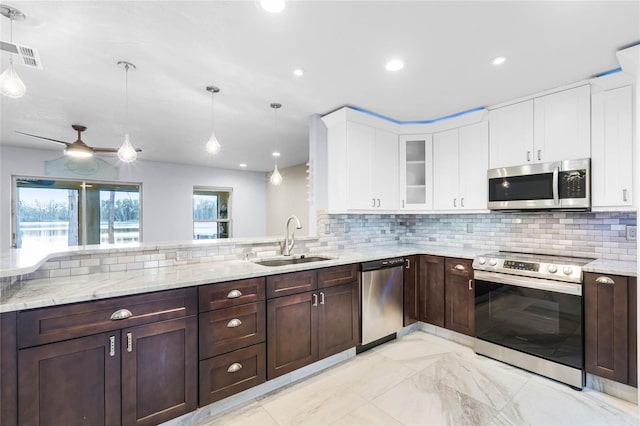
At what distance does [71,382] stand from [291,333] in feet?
4.44

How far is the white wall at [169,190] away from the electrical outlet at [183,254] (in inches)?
188

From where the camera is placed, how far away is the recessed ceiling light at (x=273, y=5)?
160 cm

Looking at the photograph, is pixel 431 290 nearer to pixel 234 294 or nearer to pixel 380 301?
pixel 380 301

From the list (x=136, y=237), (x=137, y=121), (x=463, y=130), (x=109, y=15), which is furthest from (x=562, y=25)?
(x=136, y=237)

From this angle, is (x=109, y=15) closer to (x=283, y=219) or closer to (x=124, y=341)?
(x=124, y=341)

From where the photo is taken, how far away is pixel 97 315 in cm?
160

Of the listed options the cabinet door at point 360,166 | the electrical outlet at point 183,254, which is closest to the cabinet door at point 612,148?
the cabinet door at point 360,166

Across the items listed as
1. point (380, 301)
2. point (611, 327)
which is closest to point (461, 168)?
point (380, 301)

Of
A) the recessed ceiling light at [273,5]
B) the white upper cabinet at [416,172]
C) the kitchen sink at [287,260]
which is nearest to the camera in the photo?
the recessed ceiling light at [273,5]

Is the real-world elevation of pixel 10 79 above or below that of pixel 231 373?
above

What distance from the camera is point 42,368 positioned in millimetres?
1467

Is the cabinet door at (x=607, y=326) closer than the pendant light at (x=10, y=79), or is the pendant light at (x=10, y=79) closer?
the pendant light at (x=10, y=79)

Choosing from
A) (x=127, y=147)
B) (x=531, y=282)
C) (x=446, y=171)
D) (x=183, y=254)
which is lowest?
(x=531, y=282)

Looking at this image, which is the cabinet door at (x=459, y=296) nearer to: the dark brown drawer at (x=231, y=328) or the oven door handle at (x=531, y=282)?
the oven door handle at (x=531, y=282)
